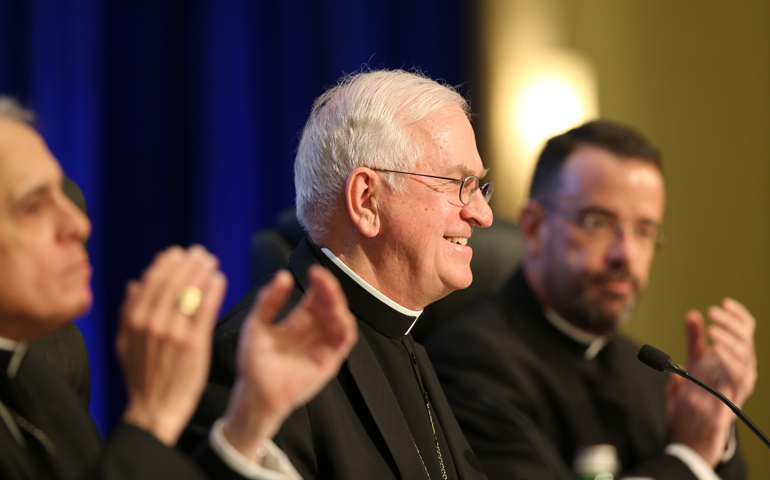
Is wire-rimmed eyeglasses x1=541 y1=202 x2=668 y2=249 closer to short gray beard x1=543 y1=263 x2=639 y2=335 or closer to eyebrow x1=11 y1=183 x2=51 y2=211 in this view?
short gray beard x1=543 y1=263 x2=639 y2=335

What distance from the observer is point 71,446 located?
0.92 meters

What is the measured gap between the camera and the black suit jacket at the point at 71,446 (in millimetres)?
790

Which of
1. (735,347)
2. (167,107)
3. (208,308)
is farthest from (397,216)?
(167,107)

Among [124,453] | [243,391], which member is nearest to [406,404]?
[243,391]

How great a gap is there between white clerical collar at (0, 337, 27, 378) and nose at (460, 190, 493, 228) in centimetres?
89

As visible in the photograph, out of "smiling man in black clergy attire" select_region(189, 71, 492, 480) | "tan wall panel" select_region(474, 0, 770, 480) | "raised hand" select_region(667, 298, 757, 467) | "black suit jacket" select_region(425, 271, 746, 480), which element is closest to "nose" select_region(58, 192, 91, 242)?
"smiling man in black clergy attire" select_region(189, 71, 492, 480)

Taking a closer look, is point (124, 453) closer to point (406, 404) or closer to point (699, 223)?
point (406, 404)

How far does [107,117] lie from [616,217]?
188 centimetres

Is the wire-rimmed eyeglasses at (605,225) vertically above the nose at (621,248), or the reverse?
→ the wire-rimmed eyeglasses at (605,225)

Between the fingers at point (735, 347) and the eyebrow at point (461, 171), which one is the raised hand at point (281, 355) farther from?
the fingers at point (735, 347)

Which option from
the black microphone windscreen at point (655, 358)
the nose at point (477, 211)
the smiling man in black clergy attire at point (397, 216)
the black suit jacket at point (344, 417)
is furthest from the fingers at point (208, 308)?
the black microphone windscreen at point (655, 358)

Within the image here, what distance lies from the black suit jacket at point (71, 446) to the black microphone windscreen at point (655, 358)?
896mm

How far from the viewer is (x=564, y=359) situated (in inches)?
86.8

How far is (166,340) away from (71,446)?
9.7 inches
